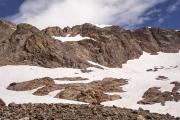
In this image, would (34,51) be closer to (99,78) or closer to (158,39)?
(99,78)

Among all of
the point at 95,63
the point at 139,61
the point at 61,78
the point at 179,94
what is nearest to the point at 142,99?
the point at 179,94

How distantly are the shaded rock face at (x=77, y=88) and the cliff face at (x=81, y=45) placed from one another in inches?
929

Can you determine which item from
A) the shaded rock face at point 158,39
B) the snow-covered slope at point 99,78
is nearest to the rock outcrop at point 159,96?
the snow-covered slope at point 99,78

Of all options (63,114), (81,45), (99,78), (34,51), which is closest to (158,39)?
(81,45)

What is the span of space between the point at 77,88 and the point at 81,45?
64.4 meters

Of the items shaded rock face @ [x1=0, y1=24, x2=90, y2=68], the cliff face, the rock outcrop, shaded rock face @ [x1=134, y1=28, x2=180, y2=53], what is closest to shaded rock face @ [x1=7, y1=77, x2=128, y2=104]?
the rock outcrop

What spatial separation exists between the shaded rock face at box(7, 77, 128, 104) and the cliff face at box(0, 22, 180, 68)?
77.4 ft

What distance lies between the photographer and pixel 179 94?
70250mm

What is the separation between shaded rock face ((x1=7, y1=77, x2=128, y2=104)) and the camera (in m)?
69.1

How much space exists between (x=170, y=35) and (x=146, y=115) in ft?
561

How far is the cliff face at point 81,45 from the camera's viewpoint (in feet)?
358

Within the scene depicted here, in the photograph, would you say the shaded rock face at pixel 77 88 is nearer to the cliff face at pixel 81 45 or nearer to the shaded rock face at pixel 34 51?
the shaded rock face at pixel 34 51

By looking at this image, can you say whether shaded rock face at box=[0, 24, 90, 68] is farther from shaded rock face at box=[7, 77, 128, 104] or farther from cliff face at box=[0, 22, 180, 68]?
shaded rock face at box=[7, 77, 128, 104]

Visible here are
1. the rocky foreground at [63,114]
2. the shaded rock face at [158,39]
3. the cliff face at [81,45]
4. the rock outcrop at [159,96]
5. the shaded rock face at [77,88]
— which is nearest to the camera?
the rocky foreground at [63,114]
